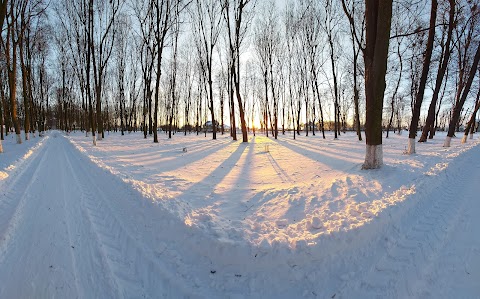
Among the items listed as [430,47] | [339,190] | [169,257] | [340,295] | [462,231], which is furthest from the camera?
[430,47]

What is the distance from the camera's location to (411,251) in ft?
10.8

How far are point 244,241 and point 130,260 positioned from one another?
5.10 ft

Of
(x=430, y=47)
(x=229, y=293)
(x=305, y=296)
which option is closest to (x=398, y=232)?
(x=305, y=296)

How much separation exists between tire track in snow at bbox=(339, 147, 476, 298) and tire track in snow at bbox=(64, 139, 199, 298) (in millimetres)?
2071

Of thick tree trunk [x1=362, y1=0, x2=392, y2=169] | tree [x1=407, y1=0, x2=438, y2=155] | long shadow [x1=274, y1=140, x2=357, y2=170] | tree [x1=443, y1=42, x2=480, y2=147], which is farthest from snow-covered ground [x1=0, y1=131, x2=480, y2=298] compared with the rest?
tree [x1=443, y1=42, x2=480, y2=147]

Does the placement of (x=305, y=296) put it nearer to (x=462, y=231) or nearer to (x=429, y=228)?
(x=429, y=228)

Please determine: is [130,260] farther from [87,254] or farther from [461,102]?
[461,102]

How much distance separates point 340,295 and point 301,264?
1.79 ft

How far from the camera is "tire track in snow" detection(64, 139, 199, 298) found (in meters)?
2.67

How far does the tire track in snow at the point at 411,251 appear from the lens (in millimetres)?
2664

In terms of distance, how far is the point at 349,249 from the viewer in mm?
3307

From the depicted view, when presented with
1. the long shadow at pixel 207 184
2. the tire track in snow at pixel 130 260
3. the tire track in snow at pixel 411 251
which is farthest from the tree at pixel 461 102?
the tire track in snow at pixel 130 260

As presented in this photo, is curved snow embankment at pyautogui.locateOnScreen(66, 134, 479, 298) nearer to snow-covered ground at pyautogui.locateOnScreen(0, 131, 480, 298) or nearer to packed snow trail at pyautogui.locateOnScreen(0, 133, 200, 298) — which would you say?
snow-covered ground at pyautogui.locateOnScreen(0, 131, 480, 298)

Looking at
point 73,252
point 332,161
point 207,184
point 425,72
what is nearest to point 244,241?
point 73,252
